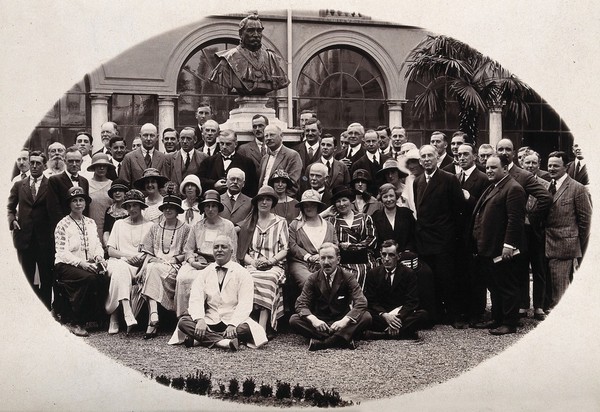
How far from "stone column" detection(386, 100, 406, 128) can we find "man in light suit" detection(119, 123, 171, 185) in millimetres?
10993

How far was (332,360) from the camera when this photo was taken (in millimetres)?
6363

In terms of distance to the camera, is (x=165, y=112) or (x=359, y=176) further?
(x=165, y=112)

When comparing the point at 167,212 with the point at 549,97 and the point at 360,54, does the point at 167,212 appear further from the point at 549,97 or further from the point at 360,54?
the point at 360,54

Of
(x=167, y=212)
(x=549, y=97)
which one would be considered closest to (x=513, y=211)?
(x=549, y=97)

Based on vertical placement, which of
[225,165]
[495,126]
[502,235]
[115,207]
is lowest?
[502,235]

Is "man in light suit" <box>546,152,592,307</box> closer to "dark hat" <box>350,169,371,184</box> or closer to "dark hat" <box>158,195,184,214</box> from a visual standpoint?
"dark hat" <box>350,169,371,184</box>

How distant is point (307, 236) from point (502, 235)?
5.99 feet

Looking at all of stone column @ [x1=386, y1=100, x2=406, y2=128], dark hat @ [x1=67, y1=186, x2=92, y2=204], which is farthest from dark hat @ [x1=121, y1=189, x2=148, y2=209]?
stone column @ [x1=386, y1=100, x2=406, y2=128]

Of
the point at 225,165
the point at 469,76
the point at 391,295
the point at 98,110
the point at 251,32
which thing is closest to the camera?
the point at 391,295

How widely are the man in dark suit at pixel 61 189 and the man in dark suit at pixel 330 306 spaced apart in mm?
2527

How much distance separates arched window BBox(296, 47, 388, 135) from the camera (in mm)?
18016

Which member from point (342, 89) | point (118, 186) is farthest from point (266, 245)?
point (342, 89)

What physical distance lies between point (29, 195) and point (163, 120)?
9.07m

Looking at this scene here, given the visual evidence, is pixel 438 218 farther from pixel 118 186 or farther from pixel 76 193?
pixel 76 193
